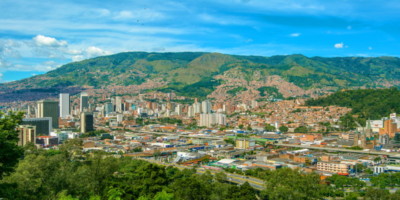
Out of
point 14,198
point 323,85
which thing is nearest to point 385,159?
point 14,198

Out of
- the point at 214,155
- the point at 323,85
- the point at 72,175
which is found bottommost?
the point at 214,155

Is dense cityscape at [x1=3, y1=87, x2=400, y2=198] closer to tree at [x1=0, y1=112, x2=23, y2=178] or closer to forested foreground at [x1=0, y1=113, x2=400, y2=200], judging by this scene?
forested foreground at [x1=0, y1=113, x2=400, y2=200]

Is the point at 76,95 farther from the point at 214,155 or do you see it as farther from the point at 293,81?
the point at 214,155

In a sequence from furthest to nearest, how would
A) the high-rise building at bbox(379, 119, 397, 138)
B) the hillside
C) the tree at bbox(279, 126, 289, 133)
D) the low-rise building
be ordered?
1. the hillside
2. the tree at bbox(279, 126, 289, 133)
3. the high-rise building at bbox(379, 119, 397, 138)
4. the low-rise building

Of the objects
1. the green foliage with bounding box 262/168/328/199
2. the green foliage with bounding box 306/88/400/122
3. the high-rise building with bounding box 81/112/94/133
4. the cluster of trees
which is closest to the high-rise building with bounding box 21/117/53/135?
the high-rise building with bounding box 81/112/94/133

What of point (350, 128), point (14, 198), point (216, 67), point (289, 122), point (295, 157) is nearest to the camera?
point (14, 198)

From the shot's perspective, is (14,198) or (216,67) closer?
(14,198)

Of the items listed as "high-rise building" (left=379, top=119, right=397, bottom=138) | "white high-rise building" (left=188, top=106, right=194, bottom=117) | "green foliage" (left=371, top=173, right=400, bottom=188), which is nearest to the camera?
"green foliage" (left=371, top=173, right=400, bottom=188)

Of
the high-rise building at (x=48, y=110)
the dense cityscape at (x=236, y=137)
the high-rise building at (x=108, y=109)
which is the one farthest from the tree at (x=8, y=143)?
the high-rise building at (x=108, y=109)

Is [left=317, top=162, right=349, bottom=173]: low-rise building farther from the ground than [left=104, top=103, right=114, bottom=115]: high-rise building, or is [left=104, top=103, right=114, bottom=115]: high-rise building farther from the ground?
[left=104, top=103, right=114, bottom=115]: high-rise building
